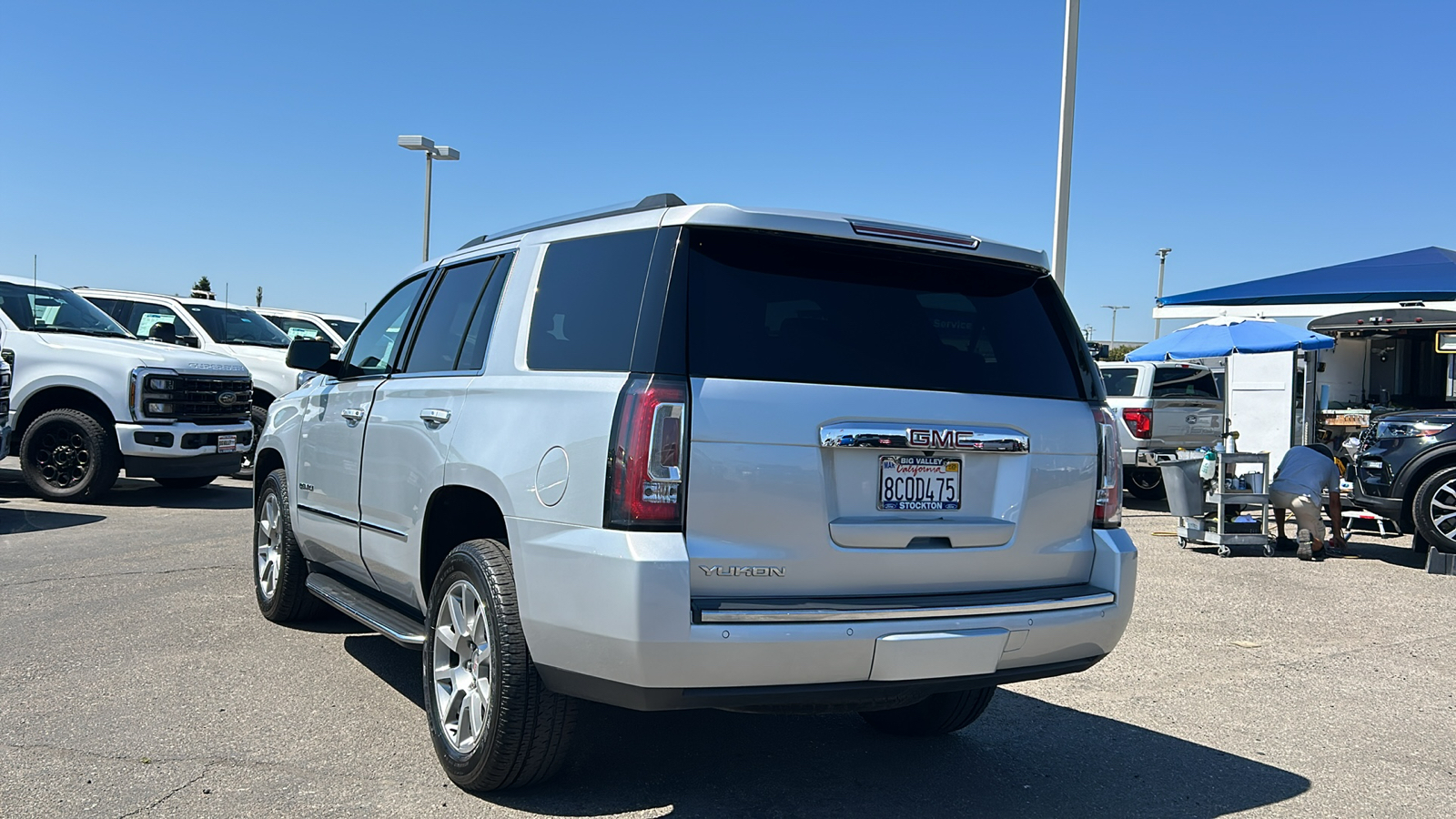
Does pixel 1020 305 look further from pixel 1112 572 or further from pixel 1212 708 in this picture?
pixel 1212 708

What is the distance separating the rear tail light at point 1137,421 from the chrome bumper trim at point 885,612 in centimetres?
1133

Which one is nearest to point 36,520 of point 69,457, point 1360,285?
point 69,457

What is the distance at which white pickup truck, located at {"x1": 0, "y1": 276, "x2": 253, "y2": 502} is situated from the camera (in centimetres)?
1091

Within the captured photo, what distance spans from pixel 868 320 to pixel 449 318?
1.95 meters

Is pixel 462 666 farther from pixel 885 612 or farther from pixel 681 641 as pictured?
pixel 885 612

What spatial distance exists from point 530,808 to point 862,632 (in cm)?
130

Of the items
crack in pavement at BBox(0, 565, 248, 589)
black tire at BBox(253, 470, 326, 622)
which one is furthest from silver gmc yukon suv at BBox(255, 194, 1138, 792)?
crack in pavement at BBox(0, 565, 248, 589)

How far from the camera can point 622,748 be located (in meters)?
4.41

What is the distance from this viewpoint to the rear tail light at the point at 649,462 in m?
3.24

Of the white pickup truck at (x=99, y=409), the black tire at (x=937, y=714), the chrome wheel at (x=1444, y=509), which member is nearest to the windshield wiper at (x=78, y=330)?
the white pickup truck at (x=99, y=409)

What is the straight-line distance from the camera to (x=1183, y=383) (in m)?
15.0

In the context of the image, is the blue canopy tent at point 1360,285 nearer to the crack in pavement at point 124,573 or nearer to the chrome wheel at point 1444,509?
the chrome wheel at point 1444,509

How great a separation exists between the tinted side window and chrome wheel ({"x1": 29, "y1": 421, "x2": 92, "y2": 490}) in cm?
899

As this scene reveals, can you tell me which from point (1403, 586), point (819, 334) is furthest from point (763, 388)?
point (1403, 586)
